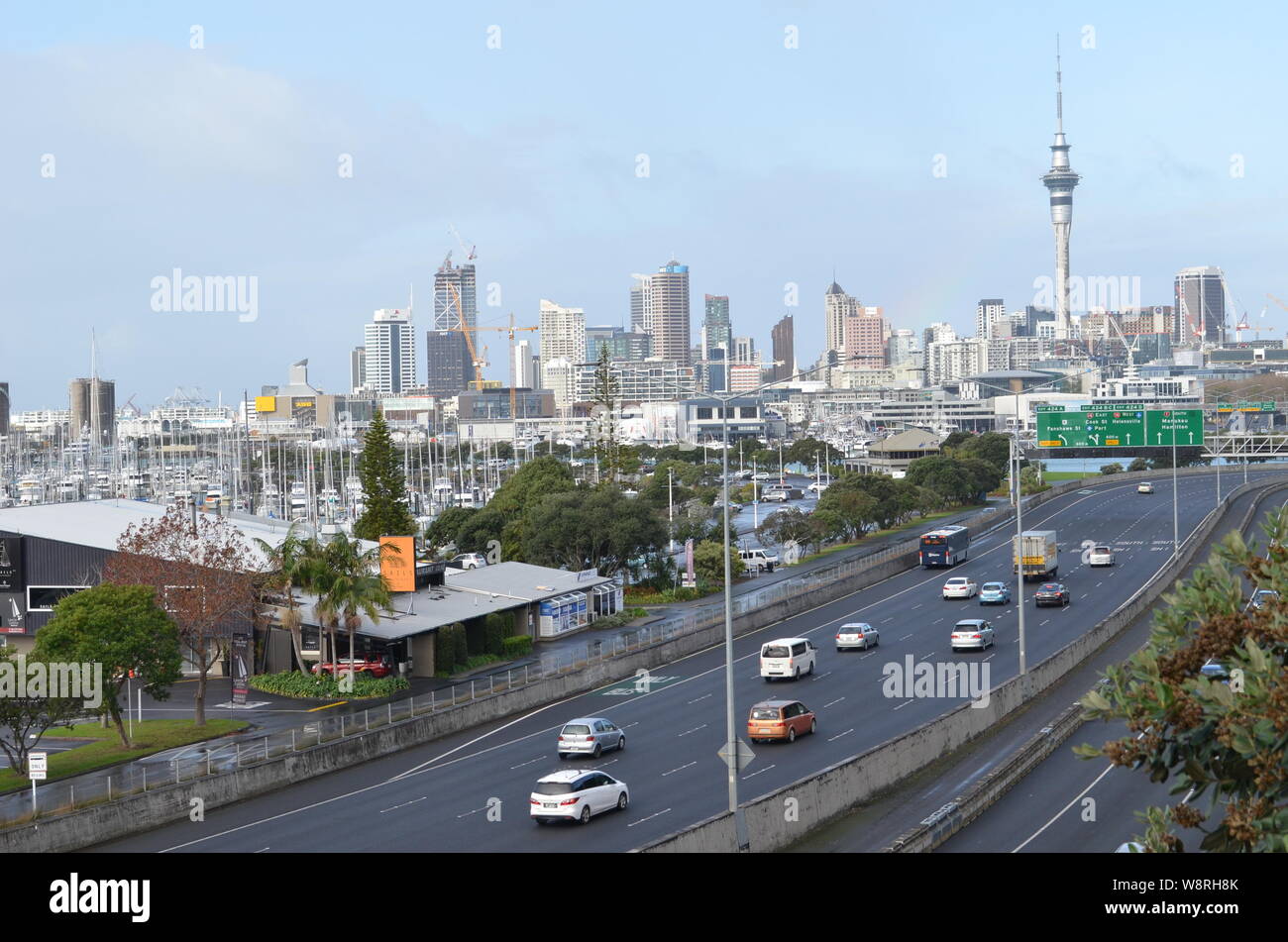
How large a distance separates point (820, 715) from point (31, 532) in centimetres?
2886

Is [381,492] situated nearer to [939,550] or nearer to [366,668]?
[366,668]

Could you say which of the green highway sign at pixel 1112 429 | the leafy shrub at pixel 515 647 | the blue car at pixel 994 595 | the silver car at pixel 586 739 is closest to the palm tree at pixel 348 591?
the leafy shrub at pixel 515 647

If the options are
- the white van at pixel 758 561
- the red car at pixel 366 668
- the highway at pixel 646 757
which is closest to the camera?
the highway at pixel 646 757

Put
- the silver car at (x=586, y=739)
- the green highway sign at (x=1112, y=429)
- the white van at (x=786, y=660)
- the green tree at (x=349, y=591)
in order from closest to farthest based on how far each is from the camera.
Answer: the silver car at (x=586, y=739)
the green tree at (x=349, y=591)
the white van at (x=786, y=660)
the green highway sign at (x=1112, y=429)

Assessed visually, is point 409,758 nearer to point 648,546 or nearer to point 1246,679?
point 1246,679

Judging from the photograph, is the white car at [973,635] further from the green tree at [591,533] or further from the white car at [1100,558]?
the white car at [1100,558]

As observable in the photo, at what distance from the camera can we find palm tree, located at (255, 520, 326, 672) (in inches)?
1709

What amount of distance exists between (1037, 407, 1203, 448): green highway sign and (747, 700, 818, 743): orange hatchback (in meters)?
57.7

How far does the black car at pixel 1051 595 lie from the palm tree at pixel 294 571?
3045 centimetres

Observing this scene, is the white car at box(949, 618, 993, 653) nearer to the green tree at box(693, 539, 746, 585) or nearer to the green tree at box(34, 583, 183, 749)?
the green tree at box(693, 539, 746, 585)

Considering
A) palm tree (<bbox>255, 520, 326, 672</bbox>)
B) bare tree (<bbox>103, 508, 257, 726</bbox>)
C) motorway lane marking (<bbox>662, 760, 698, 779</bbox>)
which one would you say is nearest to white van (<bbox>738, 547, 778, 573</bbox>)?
palm tree (<bbox>255, 520, 326, 672</bbox>)

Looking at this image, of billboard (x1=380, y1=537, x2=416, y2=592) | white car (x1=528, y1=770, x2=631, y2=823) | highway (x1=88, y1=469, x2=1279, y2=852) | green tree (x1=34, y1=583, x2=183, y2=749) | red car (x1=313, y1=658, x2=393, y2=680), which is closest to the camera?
white car (x1=528, y1=770, x2=631, y2=823)

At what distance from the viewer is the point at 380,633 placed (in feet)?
149

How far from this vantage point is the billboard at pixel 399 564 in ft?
170
